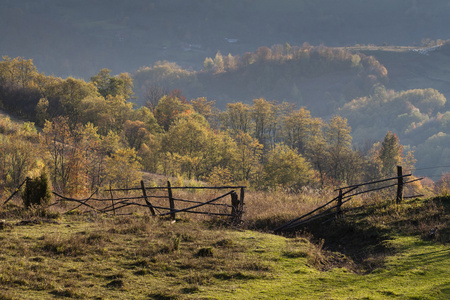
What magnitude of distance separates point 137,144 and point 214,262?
241 ft

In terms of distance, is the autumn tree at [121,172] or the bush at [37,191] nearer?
the bush at [37,191]

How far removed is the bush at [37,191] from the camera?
1347 centimetres

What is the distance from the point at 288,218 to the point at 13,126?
5964cm

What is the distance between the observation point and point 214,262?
355 inches

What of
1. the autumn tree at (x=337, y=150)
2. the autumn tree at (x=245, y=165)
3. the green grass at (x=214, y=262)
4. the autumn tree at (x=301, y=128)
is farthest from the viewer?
the autumn tree at (x=301, y=128)

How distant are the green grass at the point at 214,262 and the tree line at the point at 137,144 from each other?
31.8m

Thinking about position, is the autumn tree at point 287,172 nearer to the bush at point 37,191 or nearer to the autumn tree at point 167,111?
the autumn tree at point 167,111

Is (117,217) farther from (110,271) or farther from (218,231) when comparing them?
(110,271)

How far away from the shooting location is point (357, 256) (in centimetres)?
1059

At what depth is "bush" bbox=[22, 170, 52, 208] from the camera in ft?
44.2

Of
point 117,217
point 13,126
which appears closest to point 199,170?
point 13,126

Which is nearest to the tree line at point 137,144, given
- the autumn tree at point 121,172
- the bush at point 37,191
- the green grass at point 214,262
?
the autumn tree at point 121,172

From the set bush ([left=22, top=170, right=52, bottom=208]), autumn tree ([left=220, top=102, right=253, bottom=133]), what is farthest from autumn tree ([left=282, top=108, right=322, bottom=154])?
bush ([left=22, top=170, right=52, bottom=208])

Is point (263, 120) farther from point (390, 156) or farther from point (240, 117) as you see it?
point (390, 156)
